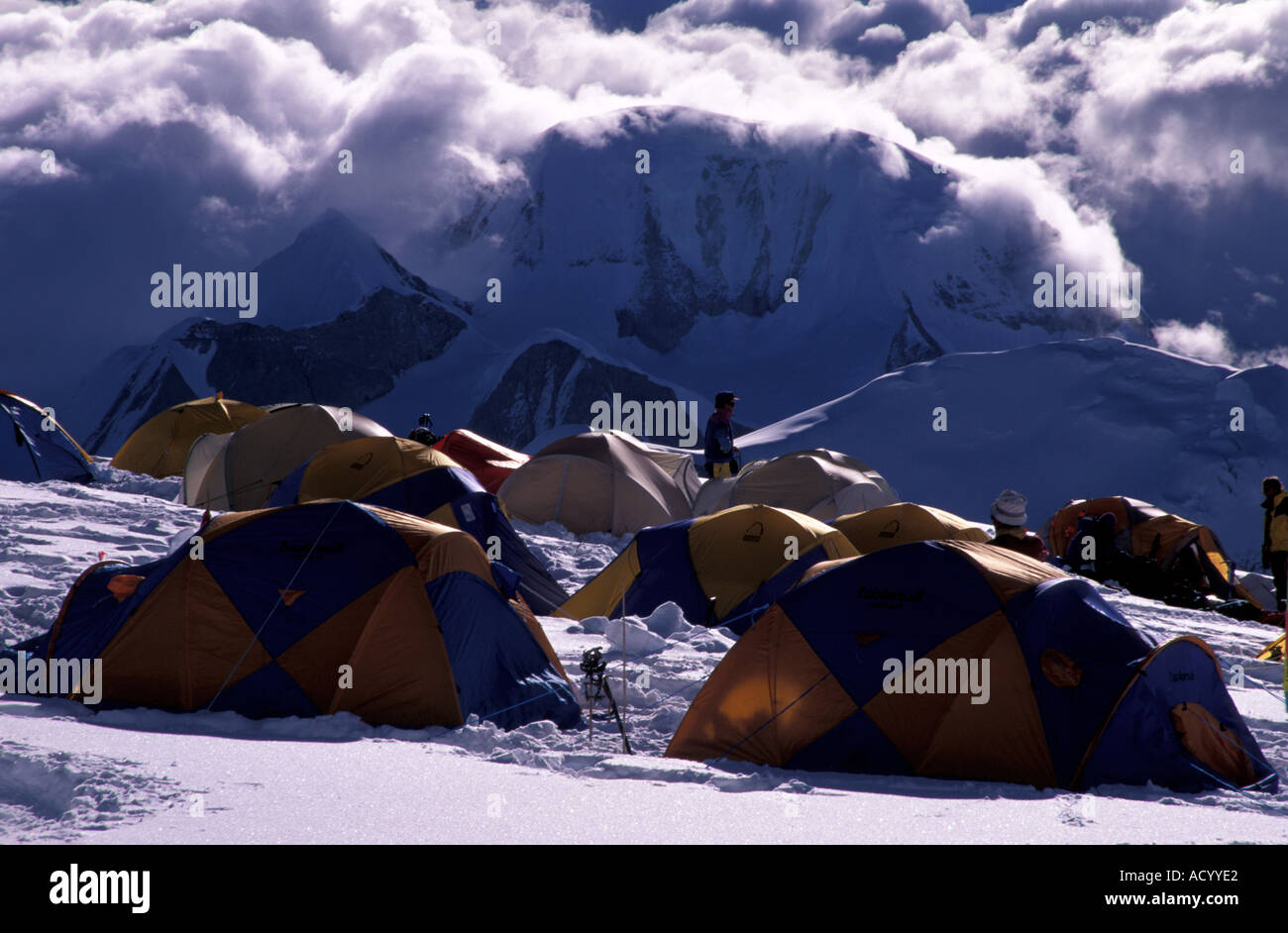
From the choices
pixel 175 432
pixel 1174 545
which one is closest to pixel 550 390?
pixel 175 432

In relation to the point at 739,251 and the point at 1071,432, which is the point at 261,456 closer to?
the point at 1071,432

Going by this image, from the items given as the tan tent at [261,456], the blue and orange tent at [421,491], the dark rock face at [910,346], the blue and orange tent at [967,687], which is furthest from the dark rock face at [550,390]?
the blue and orange tent at [967,687]

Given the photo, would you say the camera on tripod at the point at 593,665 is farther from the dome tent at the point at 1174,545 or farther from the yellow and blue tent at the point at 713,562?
the dome tent at the point at 1174,545

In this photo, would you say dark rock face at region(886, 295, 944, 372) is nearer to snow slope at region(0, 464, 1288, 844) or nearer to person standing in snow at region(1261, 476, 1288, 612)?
person standing in snow at region(1261, 476, 1288, 612)

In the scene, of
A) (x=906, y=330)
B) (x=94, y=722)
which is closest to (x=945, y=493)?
(x=94, y=722)

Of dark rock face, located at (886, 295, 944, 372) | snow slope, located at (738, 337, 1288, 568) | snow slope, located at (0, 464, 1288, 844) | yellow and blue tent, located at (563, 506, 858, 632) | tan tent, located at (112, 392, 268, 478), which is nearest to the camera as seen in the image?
snow slope, located at (0, 464, 1288, 844)

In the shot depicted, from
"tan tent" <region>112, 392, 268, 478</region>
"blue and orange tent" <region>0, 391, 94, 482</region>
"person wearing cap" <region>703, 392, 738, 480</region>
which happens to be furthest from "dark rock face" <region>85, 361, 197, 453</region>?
"person wearing cap" <region>703, 392, 738, 480</region>

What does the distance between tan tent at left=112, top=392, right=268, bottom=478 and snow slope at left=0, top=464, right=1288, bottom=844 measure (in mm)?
14766

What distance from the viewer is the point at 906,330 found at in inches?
4776

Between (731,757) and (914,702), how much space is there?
3.58 feet

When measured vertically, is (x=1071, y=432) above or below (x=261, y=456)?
above

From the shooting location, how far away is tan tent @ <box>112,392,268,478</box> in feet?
73.6

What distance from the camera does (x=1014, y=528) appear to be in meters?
8.45

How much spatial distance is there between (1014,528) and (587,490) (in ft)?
31.6
